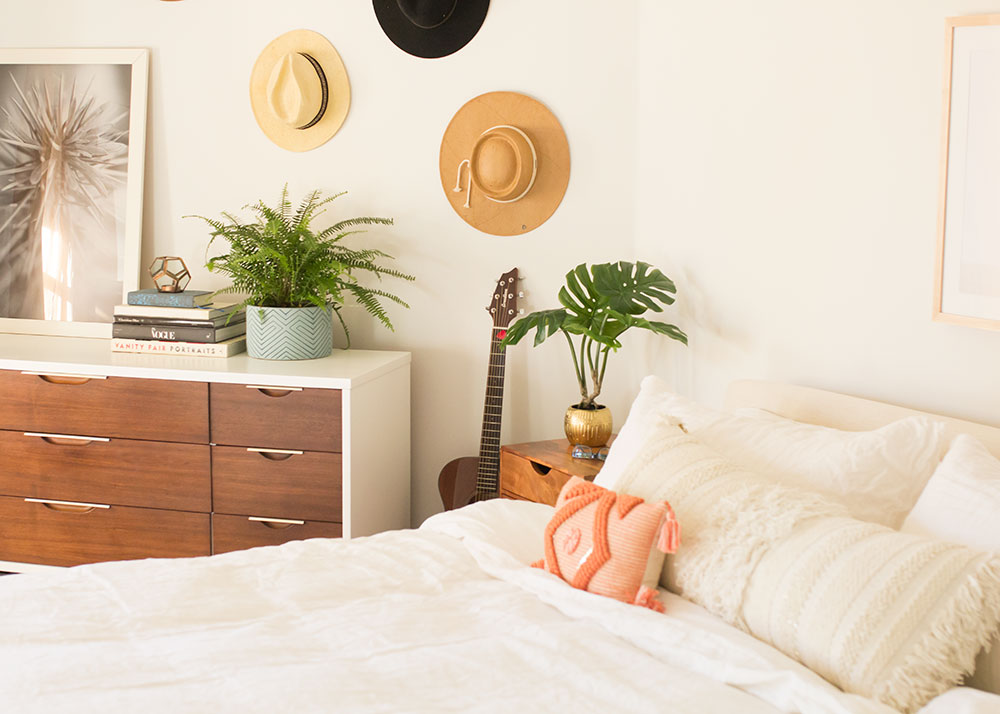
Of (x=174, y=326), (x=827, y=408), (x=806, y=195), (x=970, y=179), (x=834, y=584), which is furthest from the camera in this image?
(x=174, y=326)

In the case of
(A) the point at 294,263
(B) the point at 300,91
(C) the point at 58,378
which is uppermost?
(B) the point at 300,91

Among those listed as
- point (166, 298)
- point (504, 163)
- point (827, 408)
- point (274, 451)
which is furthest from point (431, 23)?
point (827, 408)

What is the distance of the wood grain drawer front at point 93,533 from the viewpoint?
2637 millimetres

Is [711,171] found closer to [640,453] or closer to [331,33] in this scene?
[640,453]

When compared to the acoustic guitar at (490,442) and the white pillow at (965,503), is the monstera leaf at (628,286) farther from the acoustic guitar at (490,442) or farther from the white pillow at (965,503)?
the white pillow at (965,503)

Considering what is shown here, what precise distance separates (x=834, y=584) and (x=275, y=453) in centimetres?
174

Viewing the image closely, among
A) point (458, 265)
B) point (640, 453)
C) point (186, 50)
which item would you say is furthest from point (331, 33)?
point (640, 453)

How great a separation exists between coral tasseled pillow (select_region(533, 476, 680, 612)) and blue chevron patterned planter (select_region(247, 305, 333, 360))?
1393 mm

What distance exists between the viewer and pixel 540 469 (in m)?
2.54

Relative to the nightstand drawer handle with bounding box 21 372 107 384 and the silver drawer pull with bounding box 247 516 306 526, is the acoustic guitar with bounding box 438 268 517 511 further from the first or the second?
the nightstand drawer handle with bounding box 21 372 107 384

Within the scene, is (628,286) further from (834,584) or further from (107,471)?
(107,471)

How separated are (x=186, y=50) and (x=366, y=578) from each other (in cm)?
217

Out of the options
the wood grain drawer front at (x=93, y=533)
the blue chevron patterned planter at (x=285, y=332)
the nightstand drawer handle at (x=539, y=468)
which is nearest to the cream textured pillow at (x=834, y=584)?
the nightstand drawer handle at (x=539, y=468)

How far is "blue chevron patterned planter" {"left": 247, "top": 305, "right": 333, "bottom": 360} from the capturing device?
2727 millimetres
